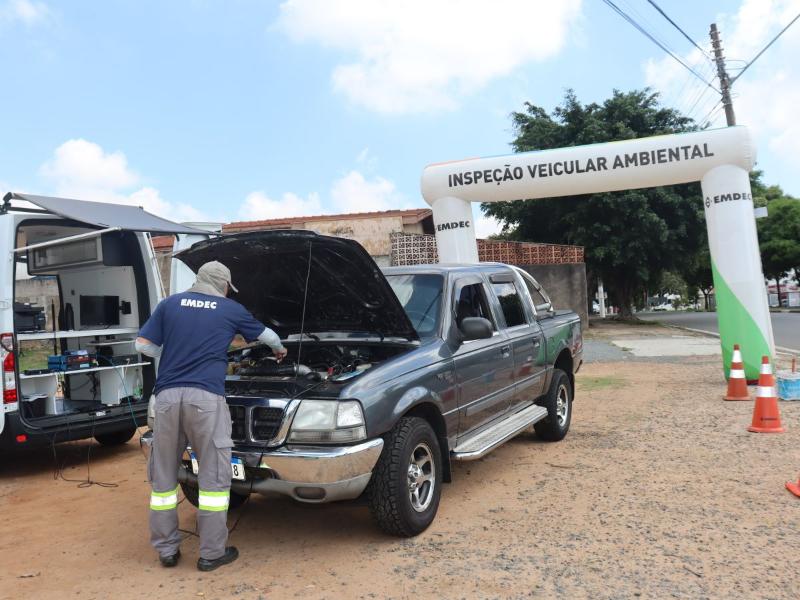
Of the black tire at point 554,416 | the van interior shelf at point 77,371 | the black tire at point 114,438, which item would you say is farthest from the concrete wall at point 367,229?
the black tire at point 554,416

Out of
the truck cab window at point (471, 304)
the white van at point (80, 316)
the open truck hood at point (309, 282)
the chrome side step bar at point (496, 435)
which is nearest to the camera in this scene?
the open truck hood at point (309, 282)

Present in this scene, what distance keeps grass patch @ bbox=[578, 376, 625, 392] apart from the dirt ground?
3.79 meters

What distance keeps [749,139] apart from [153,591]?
30.6ft

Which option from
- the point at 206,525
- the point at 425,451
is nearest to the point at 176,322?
the point at 206,525

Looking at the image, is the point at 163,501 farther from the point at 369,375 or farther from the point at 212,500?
the point at 369,375

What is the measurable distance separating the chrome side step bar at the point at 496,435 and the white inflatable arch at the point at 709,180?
4.95 meters

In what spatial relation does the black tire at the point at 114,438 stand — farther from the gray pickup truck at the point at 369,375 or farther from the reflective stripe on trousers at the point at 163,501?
the reflective stripe on trousers at the point at 163,501

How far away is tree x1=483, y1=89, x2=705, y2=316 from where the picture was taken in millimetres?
22708

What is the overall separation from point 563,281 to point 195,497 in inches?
719

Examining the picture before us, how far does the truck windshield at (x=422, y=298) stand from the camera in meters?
4.89

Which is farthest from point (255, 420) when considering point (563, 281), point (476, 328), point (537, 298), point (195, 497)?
point (563, 281)

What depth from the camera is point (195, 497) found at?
4.63m

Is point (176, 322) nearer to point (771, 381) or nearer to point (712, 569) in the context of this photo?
point (712, 569)

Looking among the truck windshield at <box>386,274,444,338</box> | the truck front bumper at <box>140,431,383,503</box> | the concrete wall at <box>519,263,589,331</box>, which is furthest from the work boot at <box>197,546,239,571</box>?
the concrete wall at <box>519,263,589,331</box>
